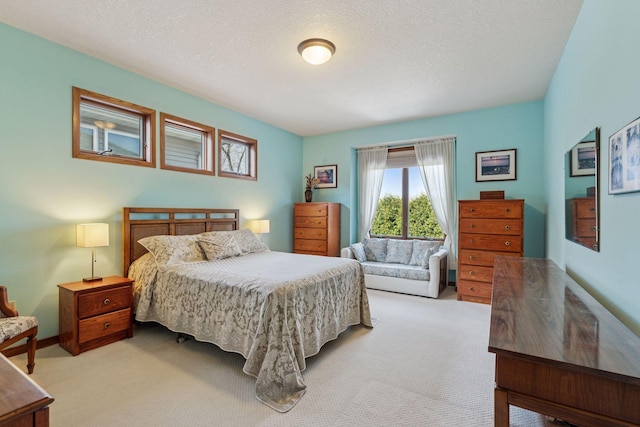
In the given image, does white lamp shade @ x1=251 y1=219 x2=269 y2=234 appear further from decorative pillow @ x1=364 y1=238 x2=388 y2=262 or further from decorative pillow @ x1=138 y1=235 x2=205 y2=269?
decorative pillow @ x1=364 y1=238 x2=388 y2=262

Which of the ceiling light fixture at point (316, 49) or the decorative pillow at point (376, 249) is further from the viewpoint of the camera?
the decorative pillow at point (376, 249)

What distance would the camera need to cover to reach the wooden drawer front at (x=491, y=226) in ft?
12.5

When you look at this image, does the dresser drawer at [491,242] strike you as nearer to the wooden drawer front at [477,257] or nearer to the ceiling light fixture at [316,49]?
the wooden drawer front at [477,257]

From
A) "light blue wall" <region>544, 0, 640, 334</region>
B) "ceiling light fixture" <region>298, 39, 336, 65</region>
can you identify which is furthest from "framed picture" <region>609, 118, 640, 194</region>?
"ceiling light fixture" <region>298, 39, 336, 65</region>

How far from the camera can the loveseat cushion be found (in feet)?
14.3

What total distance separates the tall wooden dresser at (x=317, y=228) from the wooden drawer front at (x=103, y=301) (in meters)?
3.10

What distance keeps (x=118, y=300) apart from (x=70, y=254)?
680mm

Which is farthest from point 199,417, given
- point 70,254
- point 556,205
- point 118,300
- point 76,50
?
point 556,205

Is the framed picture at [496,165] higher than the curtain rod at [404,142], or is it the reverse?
the curtain rod at [404,142]

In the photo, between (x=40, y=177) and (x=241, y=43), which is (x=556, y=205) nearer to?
(x=241, y=43)

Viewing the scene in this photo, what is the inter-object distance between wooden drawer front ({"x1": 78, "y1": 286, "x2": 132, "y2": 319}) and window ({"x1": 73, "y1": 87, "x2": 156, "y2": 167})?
1.40 meters

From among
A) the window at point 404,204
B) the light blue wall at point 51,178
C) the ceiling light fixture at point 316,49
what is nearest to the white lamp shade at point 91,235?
the light blue wall at point 51,178

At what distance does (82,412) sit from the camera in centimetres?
183

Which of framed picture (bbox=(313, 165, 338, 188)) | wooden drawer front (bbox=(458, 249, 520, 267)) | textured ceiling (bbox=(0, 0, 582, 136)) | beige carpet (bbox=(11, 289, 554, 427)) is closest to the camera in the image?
beige carpet (bbox=(11, 289, 554, 427))
